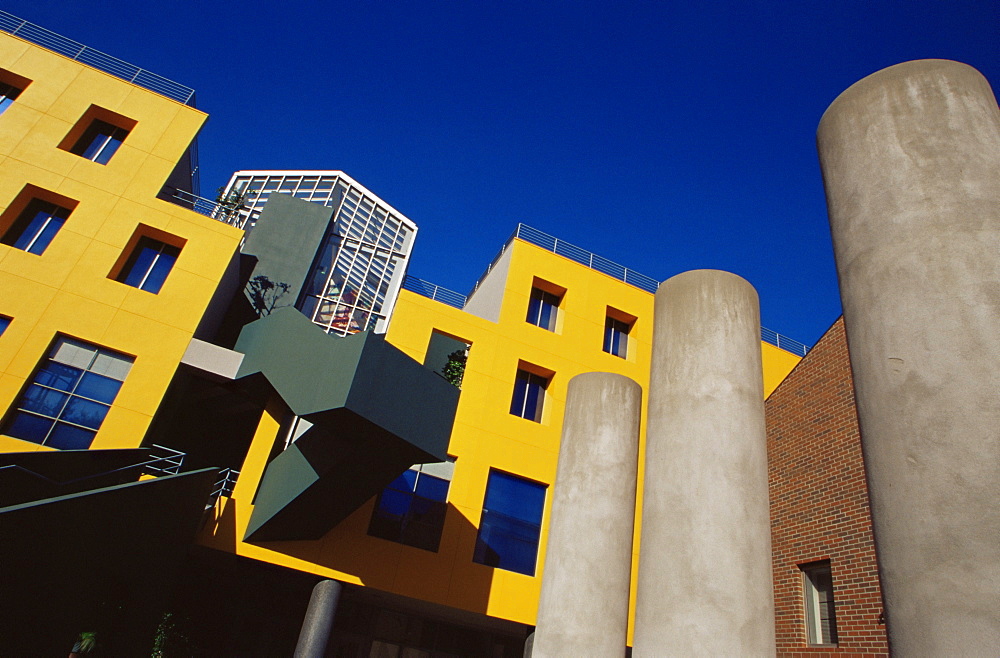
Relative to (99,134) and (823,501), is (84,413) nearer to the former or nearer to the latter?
(99,134)

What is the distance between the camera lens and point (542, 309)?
19859mm

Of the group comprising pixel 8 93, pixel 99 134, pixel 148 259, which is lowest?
pixel 148 259

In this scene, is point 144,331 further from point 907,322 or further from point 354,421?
point 907,322

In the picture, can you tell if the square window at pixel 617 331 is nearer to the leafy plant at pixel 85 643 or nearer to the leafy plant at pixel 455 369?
the leafy plant at pixel 455 369

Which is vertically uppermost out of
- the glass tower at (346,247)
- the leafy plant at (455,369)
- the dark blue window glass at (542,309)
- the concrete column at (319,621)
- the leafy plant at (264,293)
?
the glass tower at (346,247)

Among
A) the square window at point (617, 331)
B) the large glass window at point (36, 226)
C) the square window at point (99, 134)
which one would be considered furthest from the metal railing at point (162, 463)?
the square window at point (617, 331)

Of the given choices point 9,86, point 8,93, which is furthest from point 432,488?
point 9,86

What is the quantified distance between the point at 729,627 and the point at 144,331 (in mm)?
14159

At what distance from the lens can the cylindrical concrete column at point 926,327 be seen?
117 inches

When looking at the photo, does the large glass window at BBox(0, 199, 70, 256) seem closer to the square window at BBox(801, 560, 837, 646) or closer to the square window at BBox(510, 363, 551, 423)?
the square window at BBox(510, 363, 551, 423)

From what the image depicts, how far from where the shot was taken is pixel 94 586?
8180 millimetres

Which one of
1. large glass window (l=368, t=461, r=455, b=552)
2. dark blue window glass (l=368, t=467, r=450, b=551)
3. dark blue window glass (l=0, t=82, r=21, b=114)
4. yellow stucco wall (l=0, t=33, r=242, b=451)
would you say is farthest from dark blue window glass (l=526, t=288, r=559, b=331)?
dark blue window glass (l=0, t=82, r=21, b=114)

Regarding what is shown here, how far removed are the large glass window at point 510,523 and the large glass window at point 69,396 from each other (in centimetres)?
931

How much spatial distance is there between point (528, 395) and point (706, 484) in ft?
41.7
